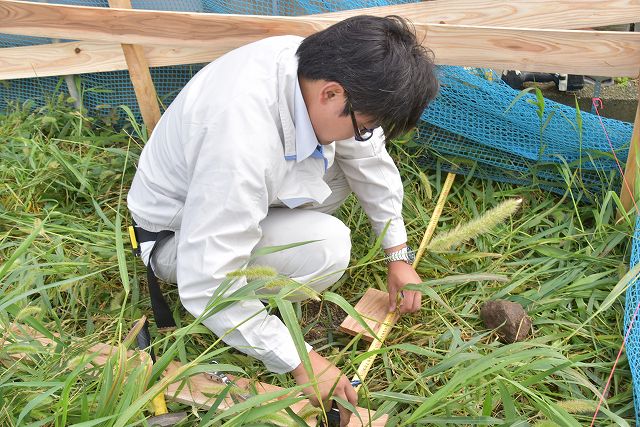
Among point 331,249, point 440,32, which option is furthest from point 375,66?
point 440,32

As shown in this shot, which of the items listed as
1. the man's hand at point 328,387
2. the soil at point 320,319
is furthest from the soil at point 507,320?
the man's hand at point 328,387

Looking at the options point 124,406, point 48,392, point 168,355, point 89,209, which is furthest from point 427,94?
point 89,209

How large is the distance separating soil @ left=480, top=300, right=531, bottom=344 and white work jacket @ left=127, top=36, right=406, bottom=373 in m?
0.76

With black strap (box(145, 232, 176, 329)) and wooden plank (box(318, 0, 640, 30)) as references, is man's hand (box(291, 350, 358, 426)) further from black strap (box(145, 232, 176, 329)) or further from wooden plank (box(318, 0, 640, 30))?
wooden plank (box(318, 0, 640, 30))

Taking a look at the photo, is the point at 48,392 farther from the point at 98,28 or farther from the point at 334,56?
the point at 98,28

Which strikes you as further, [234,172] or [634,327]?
[634,327]

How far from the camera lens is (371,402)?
2033mm

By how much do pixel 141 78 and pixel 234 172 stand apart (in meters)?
1.33

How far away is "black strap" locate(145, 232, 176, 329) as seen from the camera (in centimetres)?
213

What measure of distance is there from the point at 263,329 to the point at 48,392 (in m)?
0.56

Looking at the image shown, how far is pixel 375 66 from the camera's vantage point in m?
1.63

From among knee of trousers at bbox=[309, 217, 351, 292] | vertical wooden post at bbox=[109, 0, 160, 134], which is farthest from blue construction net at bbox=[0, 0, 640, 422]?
knee of trousers at bbox=[309, 217, 351, 292]

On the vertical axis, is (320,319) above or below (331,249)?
below

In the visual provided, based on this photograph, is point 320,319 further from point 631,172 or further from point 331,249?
point 631,172
